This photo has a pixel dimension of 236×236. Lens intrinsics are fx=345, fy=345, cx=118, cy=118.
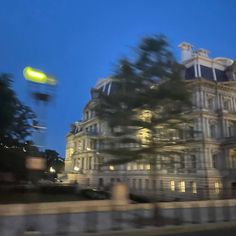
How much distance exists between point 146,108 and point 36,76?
667cm

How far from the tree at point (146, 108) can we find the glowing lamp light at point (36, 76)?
189 inches

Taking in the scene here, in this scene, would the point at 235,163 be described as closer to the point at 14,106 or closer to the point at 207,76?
the point at 207,76

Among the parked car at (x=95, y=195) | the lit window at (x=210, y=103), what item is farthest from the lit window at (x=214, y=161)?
the parked car at (x=95, y=195)

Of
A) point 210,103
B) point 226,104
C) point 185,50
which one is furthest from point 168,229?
point 185,50

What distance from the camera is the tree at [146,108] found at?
18.2 metres

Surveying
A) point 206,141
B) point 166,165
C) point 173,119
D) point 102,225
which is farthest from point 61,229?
point 206,141

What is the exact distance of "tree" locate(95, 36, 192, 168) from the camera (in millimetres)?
18172

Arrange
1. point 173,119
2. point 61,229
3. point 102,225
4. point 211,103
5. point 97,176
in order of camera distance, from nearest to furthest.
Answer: point 61,229 → point 102,225 → point 173,119 → point 211,103 → point 97,176

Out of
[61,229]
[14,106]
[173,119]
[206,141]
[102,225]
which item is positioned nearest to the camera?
[61,229]

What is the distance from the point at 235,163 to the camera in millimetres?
52906

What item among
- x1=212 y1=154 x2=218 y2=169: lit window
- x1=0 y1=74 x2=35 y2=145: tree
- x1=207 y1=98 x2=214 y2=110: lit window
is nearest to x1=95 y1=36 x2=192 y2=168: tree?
x1=0 y1=74 x2=35 y2=145: tree

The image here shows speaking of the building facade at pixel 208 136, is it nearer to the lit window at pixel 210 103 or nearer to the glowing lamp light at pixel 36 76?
the lit window at pixel 210 103

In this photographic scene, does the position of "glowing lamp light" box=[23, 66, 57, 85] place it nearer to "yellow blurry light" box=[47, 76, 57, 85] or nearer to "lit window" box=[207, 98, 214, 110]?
"yellow blurry light" box=[47, 76, 57, 85]

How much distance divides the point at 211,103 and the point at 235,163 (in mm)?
10202
